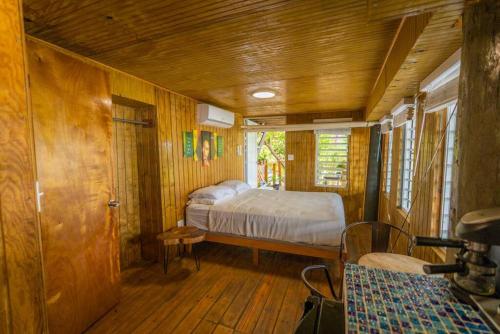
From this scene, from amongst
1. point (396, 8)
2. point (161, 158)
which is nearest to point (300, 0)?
point (396, 8)

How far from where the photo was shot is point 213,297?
218 cm

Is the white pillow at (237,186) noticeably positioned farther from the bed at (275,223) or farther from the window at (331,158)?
the window at (331,158)

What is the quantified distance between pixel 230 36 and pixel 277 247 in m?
2.26

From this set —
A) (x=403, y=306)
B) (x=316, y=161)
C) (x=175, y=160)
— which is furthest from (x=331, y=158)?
(x=403, y=306)

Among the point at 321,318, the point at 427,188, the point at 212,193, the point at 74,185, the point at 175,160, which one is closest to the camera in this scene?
the point at 321,318

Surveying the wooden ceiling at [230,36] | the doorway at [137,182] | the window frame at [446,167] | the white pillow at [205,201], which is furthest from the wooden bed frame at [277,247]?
the wooden ceiling at [230,36]

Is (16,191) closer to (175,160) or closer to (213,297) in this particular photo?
(213,297)

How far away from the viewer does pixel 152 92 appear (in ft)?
8.87

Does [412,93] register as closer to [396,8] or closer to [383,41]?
[383,41]

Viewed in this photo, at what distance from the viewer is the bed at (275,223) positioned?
8.19 ft

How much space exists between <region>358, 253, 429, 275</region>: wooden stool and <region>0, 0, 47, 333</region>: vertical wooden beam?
1.76 m

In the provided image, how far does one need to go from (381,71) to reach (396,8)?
1.43 meters

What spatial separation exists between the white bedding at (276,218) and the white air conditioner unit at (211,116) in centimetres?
134

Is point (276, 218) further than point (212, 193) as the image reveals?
No
